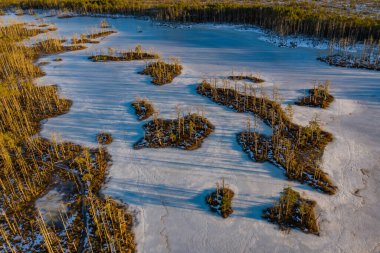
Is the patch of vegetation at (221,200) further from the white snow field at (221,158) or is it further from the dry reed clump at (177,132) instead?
the dry reed clump at (177,132)

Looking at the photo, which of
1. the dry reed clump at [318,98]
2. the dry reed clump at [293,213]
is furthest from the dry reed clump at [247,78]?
the dry reed clump at [293,213]

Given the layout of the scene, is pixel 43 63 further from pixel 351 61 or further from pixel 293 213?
pixel 351 61

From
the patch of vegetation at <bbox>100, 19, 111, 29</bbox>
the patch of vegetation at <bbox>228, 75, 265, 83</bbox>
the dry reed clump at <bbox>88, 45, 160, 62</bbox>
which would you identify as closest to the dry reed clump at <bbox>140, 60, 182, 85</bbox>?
the dry reed clump at <bbox>88, 45, 160, 62</bbox>

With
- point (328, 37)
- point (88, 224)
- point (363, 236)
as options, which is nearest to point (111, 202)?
point (88, 224)

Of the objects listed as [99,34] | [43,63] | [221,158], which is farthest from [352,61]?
[99,34]

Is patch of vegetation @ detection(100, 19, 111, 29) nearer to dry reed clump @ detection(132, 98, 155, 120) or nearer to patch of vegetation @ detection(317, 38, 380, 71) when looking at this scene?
dry reed clump @ detection(132, 98, 155, 120)

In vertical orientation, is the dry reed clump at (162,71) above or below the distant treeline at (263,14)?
below

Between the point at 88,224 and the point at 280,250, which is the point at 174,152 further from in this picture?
the point at 280,250
